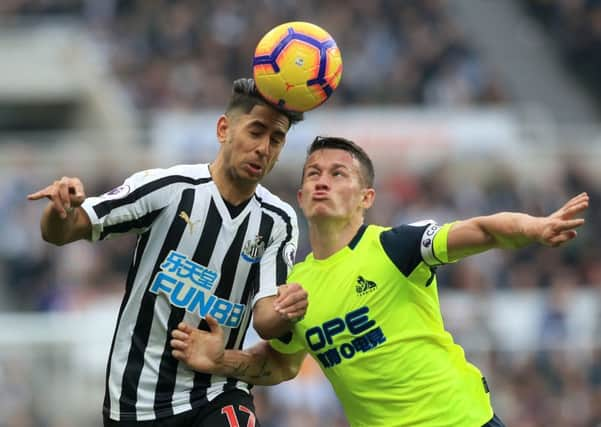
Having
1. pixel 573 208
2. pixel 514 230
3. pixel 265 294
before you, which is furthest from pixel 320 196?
pixel 573 208

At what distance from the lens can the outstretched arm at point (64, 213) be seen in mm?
6434

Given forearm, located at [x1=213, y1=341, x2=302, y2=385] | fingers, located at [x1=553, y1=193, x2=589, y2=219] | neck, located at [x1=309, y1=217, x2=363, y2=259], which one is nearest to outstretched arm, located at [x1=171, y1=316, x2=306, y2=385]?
forearm, located at [x1=213, y1=341, x2=302, y2=385]

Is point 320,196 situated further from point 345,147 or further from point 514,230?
point 514,230

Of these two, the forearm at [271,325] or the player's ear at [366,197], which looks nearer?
the forearm at [271,325]

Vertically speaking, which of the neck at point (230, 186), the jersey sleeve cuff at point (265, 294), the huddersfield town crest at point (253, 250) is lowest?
the jersey sleeve cuff at point (265, 294)

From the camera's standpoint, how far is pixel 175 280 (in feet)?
23.1

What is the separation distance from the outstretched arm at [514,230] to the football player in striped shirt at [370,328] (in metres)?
0.12

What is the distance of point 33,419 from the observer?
13.7m

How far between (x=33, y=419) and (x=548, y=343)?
5235mm

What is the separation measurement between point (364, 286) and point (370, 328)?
0.21m

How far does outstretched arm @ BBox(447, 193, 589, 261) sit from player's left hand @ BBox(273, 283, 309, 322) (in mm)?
725

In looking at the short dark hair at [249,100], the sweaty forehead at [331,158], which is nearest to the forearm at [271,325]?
the sweaty forehead at [331,158]

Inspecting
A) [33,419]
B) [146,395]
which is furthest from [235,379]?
[33,419]

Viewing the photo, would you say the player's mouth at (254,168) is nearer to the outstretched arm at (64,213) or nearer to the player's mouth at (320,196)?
the player's mouth at (320,196)
